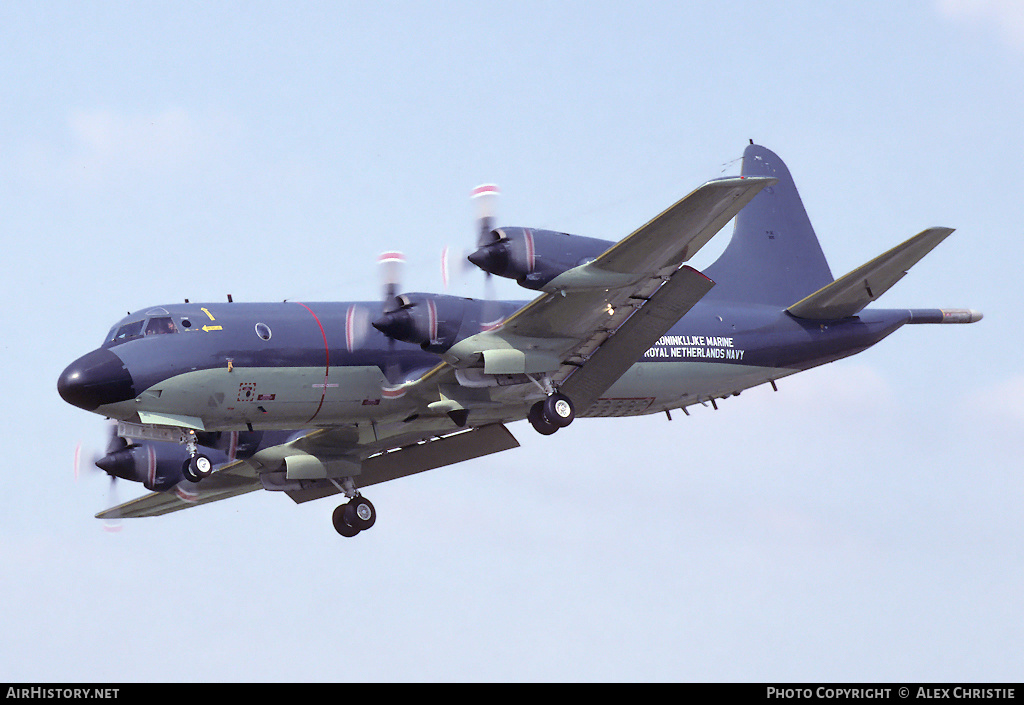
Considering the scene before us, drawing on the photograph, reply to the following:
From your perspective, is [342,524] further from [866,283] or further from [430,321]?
[866,283]

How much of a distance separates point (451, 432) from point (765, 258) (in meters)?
8.72

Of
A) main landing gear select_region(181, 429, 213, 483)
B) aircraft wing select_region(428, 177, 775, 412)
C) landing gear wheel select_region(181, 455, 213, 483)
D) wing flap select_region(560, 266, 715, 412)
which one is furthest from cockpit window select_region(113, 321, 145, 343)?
wing flap select_region(560, 266, 715, 412)

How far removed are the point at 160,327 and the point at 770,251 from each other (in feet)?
48.3

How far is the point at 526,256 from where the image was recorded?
22.0 meters

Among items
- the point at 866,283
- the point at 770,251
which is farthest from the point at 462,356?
the point at 770,251

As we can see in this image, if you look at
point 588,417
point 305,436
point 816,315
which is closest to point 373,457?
point 305,436

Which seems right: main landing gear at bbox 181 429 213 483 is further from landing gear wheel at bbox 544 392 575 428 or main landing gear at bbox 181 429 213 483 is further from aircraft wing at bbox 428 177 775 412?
landing gear wheel at bbox 544 392 575 428

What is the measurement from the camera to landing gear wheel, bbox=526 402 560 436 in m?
24.0

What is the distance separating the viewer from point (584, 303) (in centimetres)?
2300

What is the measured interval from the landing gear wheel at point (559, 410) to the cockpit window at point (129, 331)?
24.8ft

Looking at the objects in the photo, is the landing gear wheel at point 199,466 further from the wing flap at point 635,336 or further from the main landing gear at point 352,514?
the wing flap at point 635,336

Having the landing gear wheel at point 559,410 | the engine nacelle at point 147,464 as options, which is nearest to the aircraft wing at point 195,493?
the engine nacelle at point 147,464

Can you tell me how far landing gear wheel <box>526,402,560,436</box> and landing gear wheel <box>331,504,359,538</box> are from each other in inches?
211
